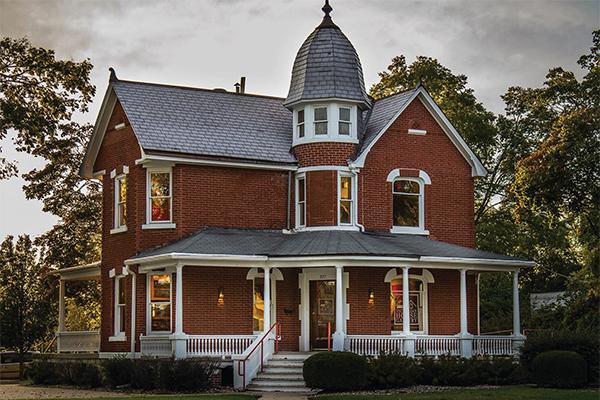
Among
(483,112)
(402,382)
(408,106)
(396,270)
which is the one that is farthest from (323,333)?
(483,112)

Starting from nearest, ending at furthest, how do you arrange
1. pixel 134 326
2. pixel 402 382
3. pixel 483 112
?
pixel 402 382, pixel 134 326, pixel 483 112

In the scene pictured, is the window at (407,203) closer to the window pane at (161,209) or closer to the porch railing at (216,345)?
the porch railing at (216,345)

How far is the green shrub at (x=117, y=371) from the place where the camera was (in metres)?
29.5

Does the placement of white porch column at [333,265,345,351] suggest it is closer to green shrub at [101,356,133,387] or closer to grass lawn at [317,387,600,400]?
grass lawn at [317,387,600,400]

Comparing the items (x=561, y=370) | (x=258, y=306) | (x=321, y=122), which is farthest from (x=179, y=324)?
(x=561, y=370)

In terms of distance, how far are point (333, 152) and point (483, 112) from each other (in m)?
15.7

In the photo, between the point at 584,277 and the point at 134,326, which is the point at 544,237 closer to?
the point at 584,277

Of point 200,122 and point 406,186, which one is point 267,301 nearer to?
point 200,122

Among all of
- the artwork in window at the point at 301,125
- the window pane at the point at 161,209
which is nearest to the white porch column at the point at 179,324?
the window pane at the point at 161,209

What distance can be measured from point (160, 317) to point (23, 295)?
1255 cm

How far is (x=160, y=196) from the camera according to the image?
33.1 meters

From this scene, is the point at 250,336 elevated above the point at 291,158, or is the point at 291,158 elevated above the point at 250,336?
the point at 291,158

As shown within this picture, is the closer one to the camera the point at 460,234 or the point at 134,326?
the point at 134,326

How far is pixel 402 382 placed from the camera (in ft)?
90.9
